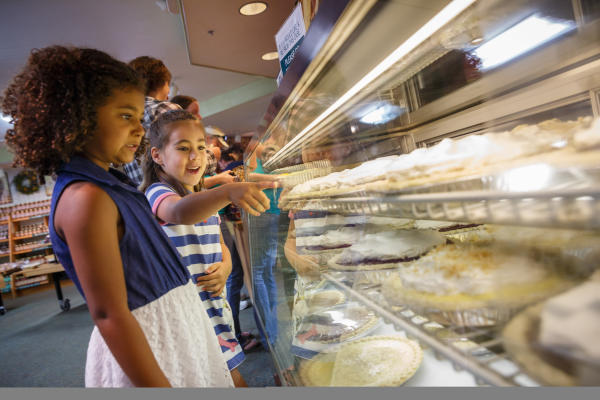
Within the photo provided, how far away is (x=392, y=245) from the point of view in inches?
42.1

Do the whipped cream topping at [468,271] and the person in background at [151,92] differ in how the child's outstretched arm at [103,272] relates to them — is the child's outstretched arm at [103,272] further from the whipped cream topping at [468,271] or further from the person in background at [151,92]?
the person in background at [151,92]

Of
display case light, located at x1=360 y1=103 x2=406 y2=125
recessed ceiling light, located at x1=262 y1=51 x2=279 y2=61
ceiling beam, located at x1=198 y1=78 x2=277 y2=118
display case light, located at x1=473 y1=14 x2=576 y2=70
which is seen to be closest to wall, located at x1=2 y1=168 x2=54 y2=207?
ceiling beam, located at x1=198 y1=78 x2=277 y2=118

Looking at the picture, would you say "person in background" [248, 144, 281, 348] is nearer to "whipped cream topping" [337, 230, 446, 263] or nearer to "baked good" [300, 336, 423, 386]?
"whipped cream topping" [337, 230, 446, 263]

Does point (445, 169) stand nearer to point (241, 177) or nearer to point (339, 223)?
point (339, 223)

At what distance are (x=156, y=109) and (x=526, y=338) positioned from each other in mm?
2293

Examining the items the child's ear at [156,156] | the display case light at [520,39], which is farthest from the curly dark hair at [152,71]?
the display case light at [520,39]

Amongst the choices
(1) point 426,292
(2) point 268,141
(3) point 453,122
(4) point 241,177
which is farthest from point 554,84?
(4) point 241,177

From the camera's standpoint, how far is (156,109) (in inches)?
87.6

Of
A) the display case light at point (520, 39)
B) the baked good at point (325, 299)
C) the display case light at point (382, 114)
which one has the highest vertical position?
the display case light at point (520, 39)

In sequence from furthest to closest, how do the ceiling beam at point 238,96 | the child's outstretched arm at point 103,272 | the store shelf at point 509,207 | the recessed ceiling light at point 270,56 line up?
the ceiling beam at point 238,96, the recessed ceiling light at point 270,56, the child's outstretched arm at point 103,272, the store shelf at point 509,207

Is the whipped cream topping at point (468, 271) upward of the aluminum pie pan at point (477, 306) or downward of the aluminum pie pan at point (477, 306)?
upward

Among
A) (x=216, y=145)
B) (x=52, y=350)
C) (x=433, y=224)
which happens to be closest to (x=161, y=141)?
(x=433, y=224)

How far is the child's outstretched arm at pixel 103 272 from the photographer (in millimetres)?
920

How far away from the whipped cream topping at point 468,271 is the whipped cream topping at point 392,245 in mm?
90
